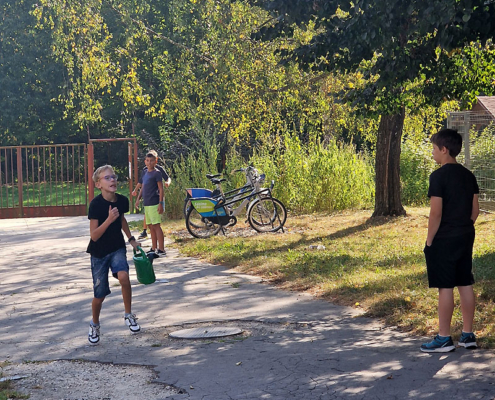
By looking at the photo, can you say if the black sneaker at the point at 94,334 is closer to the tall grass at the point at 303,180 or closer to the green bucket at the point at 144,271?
Answer: the green bucket at the point at 144,271

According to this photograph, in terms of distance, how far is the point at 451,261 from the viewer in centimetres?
632

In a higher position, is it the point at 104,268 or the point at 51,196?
the point at 104,268

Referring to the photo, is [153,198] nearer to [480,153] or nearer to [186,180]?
[186,180]

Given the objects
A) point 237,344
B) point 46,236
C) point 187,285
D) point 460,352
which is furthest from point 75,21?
point 460,352

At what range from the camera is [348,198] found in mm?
20031

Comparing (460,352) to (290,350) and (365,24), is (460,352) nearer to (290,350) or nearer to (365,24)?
(290,350)

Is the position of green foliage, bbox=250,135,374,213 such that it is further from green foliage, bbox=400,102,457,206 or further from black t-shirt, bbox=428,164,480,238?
black t-shirt, bbox=428,164,480,238

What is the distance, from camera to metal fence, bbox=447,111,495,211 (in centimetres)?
1841

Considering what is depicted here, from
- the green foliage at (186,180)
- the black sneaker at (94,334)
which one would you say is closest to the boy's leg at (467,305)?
the black sneaker at (94,334)

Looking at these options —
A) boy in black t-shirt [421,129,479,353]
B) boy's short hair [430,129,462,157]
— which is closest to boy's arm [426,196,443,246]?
boy in black t-shirt [421,129,479,353]

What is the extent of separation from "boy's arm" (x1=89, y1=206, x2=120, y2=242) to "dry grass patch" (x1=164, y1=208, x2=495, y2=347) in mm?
2860

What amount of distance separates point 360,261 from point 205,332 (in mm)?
4370

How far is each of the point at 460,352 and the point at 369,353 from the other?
737 mm

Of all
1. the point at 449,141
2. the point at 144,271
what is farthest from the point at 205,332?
the point at 449,141
